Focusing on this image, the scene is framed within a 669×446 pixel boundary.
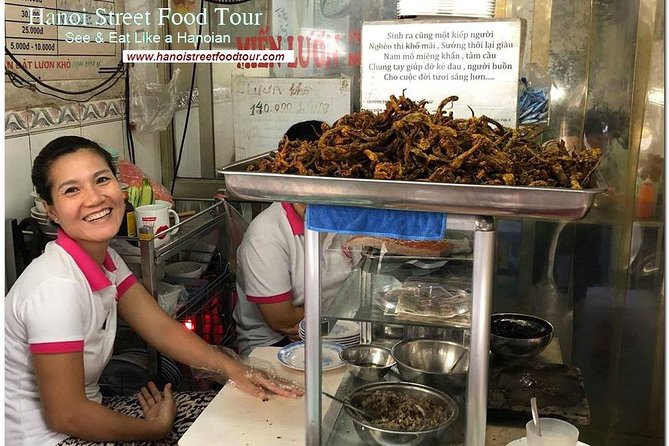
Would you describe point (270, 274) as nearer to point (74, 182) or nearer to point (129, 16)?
point (74, 182)

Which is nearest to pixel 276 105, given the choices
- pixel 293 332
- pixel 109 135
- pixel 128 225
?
pixel 109 135

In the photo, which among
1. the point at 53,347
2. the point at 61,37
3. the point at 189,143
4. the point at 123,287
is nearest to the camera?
the point at 53,347

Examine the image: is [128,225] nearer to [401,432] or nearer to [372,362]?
[372,362]

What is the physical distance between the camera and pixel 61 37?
206 centimetres

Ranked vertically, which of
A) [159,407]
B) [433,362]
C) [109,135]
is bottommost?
[159,407]

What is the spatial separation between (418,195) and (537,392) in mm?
526

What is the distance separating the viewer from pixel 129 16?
2230mm

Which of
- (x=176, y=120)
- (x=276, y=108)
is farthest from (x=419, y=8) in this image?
(x=176, y=120)

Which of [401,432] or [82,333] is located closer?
[401,432]

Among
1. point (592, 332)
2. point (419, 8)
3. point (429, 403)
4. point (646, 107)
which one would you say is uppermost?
point (419, 8)

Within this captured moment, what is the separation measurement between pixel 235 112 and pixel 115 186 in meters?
0.79

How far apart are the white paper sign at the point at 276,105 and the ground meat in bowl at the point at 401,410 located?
1329 millimetres

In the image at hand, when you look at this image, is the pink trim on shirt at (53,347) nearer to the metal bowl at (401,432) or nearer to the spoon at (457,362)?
the metal bowl at (401,432)

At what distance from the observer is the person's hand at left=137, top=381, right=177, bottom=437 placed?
5.12 feet
